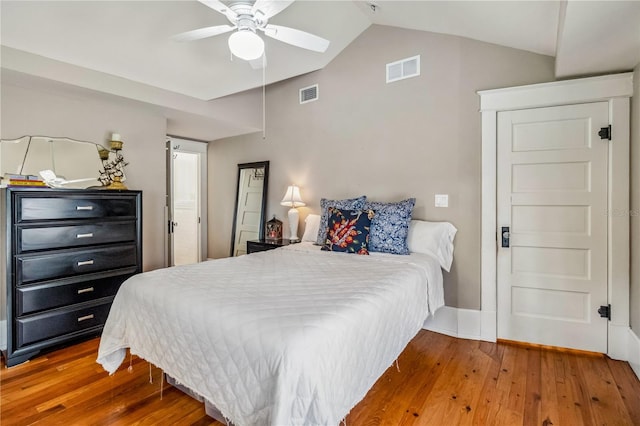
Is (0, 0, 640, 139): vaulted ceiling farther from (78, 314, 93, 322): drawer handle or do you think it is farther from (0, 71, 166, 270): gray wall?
(78, 314, 93, 322): drawer handle

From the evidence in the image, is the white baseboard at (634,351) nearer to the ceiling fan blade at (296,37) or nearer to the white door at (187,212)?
the ceiling fan blade at (296,37)

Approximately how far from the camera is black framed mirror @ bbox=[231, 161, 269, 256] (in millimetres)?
4500

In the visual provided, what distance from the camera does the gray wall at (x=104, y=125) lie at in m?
2.72

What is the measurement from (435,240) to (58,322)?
321 centimetres

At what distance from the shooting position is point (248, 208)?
472 centimetres

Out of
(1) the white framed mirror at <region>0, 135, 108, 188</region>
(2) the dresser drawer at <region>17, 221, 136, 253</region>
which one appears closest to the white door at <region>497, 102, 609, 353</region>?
(2) the dresser drawer at <region>17, 221, 136, 253</region>

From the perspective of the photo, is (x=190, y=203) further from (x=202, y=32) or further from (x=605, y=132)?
(x=605, y=132)

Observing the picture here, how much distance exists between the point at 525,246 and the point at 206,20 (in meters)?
3.26

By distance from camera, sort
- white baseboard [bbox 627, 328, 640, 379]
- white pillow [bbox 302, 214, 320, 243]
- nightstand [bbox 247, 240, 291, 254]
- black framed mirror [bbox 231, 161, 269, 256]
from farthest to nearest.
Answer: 1. black framed mirror [bbox 231, 161, 269, 256]
2. nightstand [bbox 247, 240, 291, 254]
3. white pillow [bbox 302, 214, 320, 243]
4. white baseboard [bbox 627, 328, 640, 379]

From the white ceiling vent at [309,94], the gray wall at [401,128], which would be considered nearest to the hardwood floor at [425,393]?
the gray wall at [401,128]

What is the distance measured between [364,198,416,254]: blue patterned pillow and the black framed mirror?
2050 mm

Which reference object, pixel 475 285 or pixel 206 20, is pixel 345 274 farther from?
pixel 206 20

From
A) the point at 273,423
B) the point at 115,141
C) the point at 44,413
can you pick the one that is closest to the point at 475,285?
the point at 273,423

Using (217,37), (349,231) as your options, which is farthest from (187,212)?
(349,231)
